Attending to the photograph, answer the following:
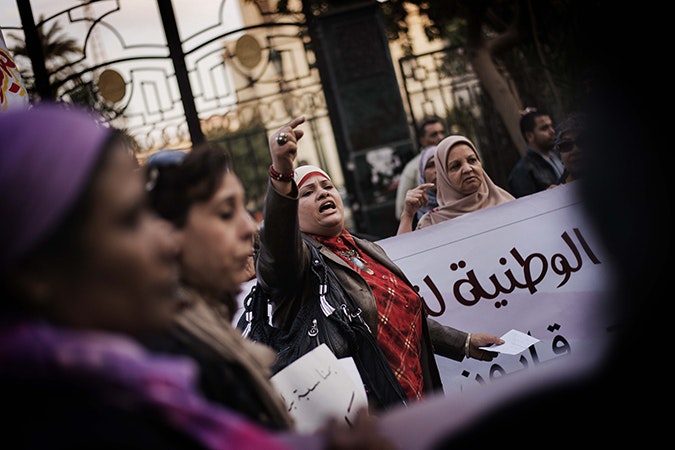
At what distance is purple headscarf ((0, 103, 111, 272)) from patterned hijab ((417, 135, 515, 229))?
321 cm

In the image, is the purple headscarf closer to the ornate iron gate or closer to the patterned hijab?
the patterned hijab

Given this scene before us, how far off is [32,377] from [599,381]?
716mm

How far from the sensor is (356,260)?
294 cm

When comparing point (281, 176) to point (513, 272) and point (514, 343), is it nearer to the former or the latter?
point (514, 343)

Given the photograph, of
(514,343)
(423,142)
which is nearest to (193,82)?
(423,142)

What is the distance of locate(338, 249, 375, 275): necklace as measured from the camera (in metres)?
2.91

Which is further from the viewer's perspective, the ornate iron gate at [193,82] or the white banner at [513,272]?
the ornate iron gate at [193,82]

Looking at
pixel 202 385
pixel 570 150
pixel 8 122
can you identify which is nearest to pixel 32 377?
pixel 8 122

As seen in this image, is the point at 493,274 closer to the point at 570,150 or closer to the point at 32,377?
the point at 570,150

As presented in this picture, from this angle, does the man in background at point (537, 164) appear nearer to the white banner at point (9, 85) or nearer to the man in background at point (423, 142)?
the man in background at point (423, 142)

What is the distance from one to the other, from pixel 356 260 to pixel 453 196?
1370mm

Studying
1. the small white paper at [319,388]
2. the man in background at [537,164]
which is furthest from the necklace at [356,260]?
the man in background at [537,164]

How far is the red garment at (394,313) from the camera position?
274 centimetres

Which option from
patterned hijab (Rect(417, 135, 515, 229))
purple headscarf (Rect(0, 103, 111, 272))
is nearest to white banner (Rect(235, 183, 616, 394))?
patterned hijab (Rect(417, 135, 515, 229))
